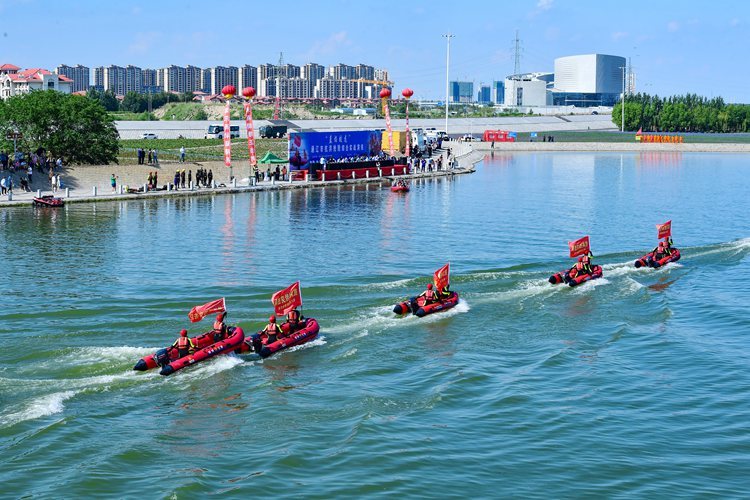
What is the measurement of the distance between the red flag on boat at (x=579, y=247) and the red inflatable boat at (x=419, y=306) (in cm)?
822

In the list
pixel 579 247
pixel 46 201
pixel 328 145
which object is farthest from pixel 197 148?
pixel 579 247

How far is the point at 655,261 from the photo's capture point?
5109 centimetres

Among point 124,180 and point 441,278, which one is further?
point 124,180

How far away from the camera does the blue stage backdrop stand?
93812 millimetres

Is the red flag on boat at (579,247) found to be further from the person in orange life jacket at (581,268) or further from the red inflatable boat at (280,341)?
the red inflatable boat at (280,341)

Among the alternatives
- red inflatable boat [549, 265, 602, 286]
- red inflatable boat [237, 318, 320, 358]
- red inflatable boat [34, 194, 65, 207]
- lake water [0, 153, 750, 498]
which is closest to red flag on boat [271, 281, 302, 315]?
red inflatable boat [237, 318, 320, 358]

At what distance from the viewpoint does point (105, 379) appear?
99.2ft

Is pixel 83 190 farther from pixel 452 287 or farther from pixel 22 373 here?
pixel 22 373

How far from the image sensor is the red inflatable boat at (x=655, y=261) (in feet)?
167

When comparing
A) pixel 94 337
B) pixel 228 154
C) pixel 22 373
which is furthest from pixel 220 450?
pixel 228 154

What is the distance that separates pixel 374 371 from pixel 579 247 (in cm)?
1683

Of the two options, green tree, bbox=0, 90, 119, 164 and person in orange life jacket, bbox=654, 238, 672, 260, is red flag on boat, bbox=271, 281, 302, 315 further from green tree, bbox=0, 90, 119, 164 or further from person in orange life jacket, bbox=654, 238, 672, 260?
green tree, bbox=0, 90, 119, 164

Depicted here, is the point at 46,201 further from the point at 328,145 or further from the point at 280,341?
the point at 280,341

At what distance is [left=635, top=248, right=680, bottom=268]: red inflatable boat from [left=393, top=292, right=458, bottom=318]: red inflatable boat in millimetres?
15161
